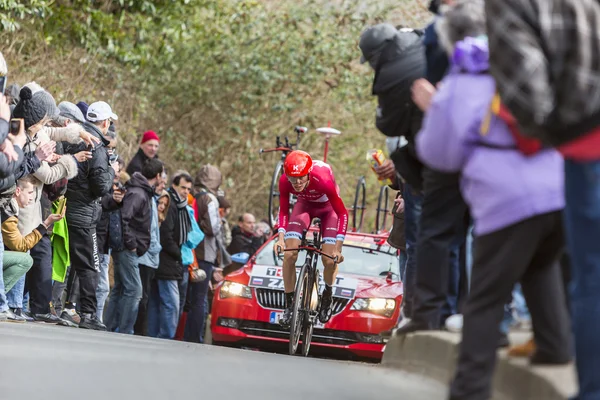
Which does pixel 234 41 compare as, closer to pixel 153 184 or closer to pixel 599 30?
pixel 153 184

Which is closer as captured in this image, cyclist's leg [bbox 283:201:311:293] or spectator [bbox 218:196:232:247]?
cyclist's leg [bbox 283:201:311:293]

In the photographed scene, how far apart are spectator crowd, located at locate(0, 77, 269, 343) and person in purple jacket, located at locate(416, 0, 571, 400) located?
4.59 metres

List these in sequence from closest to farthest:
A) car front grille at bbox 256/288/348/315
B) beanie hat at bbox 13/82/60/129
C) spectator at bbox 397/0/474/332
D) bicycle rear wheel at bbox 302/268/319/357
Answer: spectator at bbox 397/0/474/332, beanie hat at bbox 13/82/60/129, bicycle rear wheel at bbox 302/268/319/357, car front grille at bbox 256/288/348/315

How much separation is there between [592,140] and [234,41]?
80.9 feet

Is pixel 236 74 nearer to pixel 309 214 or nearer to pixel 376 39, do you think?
pixel 309 214

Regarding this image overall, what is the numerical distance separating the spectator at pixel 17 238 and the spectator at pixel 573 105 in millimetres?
8326

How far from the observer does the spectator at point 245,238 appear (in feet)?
71.4

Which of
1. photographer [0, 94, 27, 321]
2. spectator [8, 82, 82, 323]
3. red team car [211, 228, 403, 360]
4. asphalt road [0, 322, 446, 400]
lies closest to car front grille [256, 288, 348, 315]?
red team car [211, 228, 403, 360]

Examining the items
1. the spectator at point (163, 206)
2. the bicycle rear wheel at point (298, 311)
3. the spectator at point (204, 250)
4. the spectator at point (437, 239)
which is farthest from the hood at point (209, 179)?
the spectator at point (437, 239)

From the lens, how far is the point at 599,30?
4719mm

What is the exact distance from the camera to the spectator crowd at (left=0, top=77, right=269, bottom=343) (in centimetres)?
1209

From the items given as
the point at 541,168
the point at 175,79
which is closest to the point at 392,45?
the point at 541,168

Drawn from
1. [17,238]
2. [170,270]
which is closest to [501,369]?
[17,238]

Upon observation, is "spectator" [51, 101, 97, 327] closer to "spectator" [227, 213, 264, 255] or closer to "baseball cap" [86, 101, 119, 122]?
"baseball cap" [86, 101, 119, 122]
